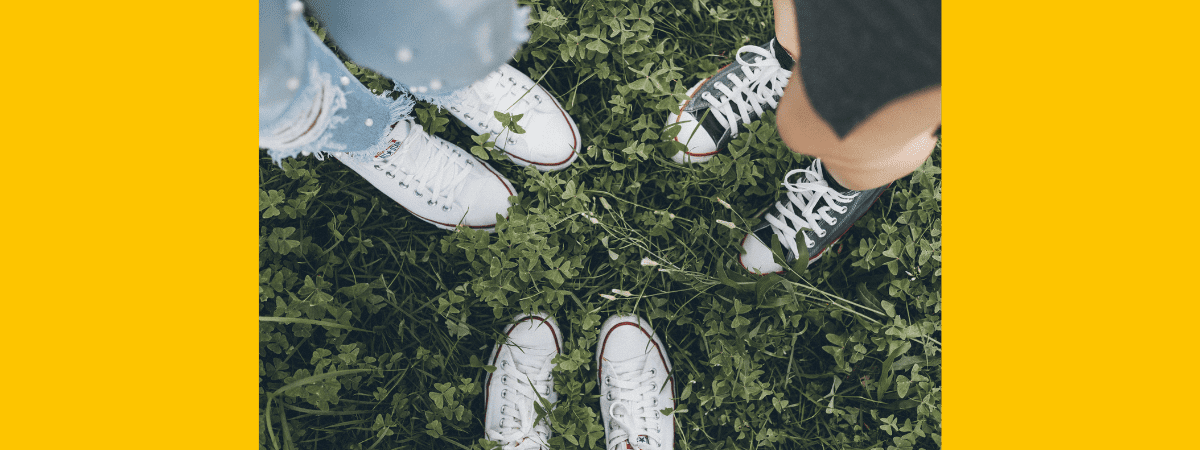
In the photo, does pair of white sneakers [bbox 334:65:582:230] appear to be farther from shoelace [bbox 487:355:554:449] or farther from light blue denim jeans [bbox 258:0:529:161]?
light blue denim jeans [bbox 258:0:529:161]

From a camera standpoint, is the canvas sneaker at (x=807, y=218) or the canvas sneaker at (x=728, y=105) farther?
the canvas sneaker at (x=728, y=105)

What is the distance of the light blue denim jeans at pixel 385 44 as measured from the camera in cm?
76

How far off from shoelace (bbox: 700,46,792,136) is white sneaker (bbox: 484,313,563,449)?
3.26 feet

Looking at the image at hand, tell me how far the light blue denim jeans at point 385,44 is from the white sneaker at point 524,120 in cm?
99

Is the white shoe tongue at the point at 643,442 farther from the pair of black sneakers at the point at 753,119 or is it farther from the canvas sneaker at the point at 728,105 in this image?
the canvas sneaker at the point at 728,105

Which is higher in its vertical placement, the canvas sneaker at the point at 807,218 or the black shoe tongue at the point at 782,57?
the black shoe tongue at the point at 782,57

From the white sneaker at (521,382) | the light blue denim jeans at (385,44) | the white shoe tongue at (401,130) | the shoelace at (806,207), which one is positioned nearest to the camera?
the light blue denim jeans at (385,44)

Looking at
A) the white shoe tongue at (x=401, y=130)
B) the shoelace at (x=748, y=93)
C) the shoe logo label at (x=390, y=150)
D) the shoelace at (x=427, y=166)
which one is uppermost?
the shoelace at (x=748, y=93)

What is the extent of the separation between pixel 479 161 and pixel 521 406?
36.3 inches

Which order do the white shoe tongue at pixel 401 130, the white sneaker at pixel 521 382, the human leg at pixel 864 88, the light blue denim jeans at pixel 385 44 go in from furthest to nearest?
the white sneaker at pixel 521 382
the white shoe tongue at pixel 401 130
the human leg at pixel 864 88
the light blue denim jeans at pixel 385 44

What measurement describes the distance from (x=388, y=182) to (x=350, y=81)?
0.80 metres

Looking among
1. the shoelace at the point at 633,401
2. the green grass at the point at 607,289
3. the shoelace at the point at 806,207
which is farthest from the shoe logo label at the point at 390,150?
the shoelace at the point at 806,207

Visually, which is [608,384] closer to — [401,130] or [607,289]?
[607,289]

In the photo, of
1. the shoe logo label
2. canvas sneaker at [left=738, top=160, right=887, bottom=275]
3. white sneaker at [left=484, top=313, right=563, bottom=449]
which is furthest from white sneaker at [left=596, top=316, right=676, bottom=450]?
the shoe logo label
